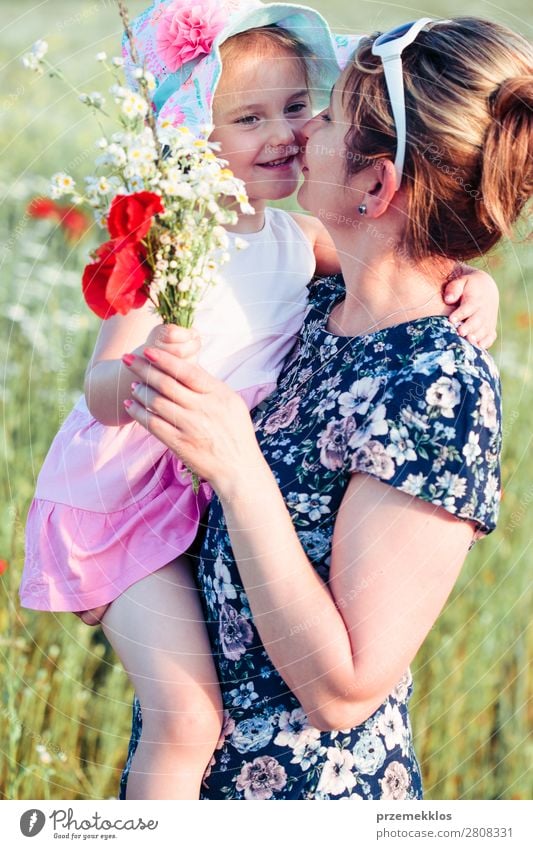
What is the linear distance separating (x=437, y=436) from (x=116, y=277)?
39 centimetres

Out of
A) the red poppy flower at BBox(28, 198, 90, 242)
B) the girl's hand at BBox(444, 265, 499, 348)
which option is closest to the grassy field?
the red poppy flower at BBox(28, 198, 90, 242)

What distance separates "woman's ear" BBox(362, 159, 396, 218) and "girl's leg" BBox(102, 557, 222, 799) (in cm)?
53

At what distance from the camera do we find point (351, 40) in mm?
1362

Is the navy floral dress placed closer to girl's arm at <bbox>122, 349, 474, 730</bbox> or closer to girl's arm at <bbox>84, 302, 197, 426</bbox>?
girl's arm at <bbox>122, 349, 474, 730</bbox>

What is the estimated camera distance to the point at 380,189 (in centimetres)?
115

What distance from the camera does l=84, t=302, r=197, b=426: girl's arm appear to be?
1222 mm

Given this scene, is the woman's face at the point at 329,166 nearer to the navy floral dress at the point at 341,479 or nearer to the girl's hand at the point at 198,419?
the navy floral dress at the point at 341,479

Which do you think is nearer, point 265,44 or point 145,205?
point 145,205

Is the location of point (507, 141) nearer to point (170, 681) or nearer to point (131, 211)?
point (131, 211)

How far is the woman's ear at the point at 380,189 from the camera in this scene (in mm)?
1129

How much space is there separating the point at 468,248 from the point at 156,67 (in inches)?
22.9

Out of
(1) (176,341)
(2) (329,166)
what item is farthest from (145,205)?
(2) (329,166)

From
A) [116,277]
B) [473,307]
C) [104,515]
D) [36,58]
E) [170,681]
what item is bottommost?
[170,681]

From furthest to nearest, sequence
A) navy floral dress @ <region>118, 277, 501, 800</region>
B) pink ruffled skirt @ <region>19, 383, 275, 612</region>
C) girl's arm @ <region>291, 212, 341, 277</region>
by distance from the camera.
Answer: girl's arm @ <region>291, 212, 341, 277</region>
pink ruffled skirt @ <region>19, 383, 275, 612</region>
navy floral dress @ <region>118, 277, 501, 800</region>
